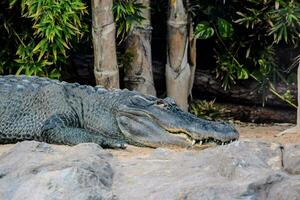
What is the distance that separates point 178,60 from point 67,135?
1.99 meters

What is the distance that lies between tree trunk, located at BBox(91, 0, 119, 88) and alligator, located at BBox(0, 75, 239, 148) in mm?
558

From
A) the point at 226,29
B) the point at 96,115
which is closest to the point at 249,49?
the point at 226,29

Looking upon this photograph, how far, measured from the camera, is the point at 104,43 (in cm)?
641

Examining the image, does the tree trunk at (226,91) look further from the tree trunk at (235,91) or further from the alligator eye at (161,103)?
the alligator eye at (161,103)

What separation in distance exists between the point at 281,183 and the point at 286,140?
2100 mm

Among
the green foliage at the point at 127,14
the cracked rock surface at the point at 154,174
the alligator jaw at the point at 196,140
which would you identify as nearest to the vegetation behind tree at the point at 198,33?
the green foliage at the point at 127,14

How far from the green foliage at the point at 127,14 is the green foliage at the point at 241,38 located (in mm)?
697

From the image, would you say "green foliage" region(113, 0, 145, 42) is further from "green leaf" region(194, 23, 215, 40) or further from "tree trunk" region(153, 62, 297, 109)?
"tree trunk" region(153, 62, 297, 109)

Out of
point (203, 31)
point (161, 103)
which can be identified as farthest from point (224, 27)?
point (161, 103)

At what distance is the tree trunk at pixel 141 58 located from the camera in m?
7.07

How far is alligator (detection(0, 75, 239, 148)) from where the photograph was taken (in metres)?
5.38

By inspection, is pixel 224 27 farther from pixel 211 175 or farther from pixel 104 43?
pixel 211 175

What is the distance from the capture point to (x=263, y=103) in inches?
298

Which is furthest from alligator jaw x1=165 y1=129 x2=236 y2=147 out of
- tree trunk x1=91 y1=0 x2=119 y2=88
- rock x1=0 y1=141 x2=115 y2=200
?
tree trunk x1=91 y1=0 x2=119 y2=88
